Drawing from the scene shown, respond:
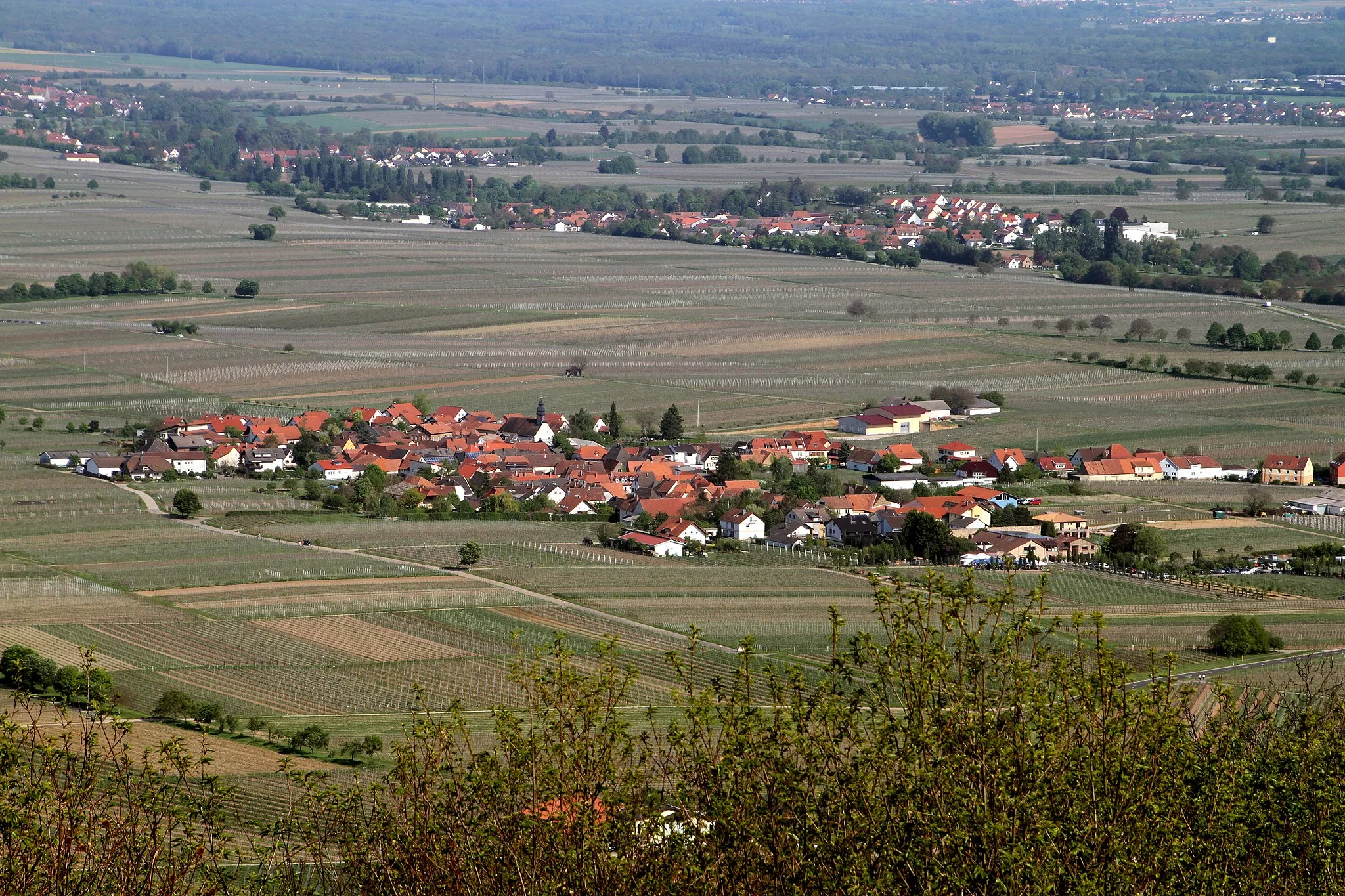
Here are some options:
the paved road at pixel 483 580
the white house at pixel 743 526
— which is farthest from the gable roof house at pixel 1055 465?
the paved road at pixel 483 580

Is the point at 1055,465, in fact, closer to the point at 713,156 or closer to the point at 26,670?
the point at 26,670

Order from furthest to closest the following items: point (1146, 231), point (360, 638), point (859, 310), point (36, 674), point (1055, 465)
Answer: point (1146, 231) < point (859, 310) < point (1055, 465) < point (360, 638) < point (36, 674)

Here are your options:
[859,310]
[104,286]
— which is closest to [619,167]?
[104,286]

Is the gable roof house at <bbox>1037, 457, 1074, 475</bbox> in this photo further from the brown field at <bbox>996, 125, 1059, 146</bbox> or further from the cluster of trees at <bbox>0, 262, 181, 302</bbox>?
the brown field at <bbox>996, 125, 1059, 146</bbox>

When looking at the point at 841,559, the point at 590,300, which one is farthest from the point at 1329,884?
the point at 590,300

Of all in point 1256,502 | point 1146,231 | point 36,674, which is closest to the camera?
point 36,674

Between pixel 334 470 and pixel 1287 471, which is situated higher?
pixel 1287 471
